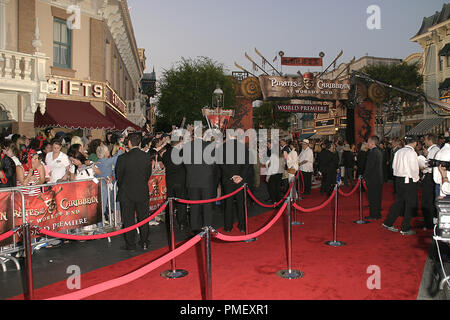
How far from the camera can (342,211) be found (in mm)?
10609

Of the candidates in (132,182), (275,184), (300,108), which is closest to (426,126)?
(300,108)

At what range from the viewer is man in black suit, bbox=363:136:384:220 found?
9.14 meters

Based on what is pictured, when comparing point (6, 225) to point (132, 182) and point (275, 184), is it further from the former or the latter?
point (275, 184)

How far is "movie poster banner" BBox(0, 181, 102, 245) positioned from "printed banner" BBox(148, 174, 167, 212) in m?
1.62

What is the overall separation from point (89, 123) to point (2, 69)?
3.73 meters

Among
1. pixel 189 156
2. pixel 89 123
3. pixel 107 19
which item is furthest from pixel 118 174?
pixel 107 19

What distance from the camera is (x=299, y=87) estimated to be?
23078 millimetres

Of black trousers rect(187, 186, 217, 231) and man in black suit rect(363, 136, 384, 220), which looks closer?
black trousers rect(187, 186, 217, 231)

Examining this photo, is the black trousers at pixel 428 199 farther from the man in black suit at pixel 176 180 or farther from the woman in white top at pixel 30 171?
the woman in white top at pixel 30 171

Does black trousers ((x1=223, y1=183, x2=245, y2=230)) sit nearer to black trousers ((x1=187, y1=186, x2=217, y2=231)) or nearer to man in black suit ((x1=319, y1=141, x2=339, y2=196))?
black trousers ((x1=187, y1=186, x2=217, y2=231))

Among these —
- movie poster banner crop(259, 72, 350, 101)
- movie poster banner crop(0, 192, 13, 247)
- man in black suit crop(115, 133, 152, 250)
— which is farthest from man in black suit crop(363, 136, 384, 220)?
movie poster banner crop(259, 72, 350, 101)

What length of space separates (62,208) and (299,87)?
61.2 feet

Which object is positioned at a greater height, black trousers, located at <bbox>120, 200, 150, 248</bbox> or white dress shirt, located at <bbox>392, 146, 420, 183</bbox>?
white dress shirt, located at <bbox>392, 146, 420, 183</bbox>

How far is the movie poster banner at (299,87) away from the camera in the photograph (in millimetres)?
22688
